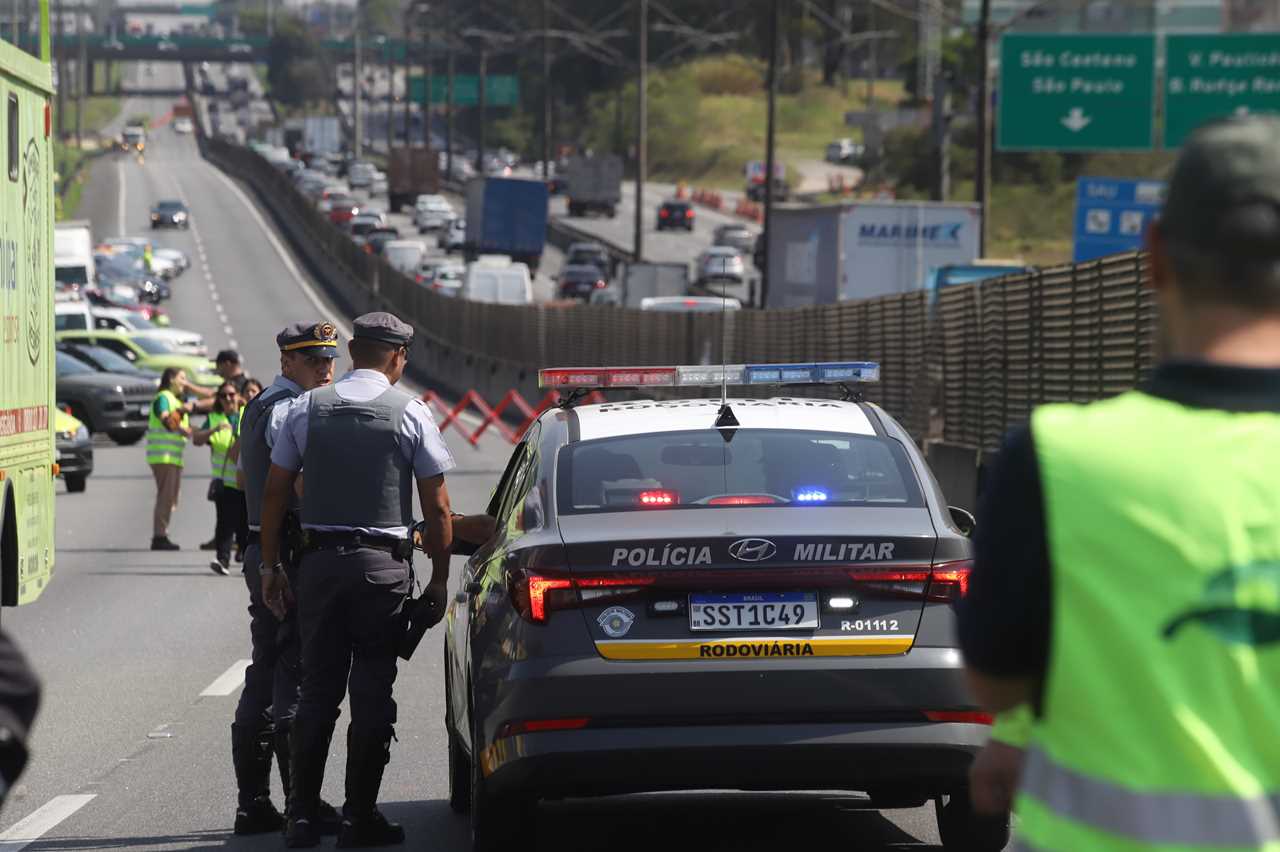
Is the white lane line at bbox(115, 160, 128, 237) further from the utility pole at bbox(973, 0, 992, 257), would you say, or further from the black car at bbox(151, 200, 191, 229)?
the utility pole at bbox(973, 0, 992, 257)

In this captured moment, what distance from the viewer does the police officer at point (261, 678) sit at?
804cm

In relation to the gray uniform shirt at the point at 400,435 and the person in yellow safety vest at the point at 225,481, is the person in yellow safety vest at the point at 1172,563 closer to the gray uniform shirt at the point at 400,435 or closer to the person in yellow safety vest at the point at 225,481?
the gray uniform shirt at the point at 400,435

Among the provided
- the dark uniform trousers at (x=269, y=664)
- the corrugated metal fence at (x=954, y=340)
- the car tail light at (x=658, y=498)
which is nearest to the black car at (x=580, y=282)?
the corrugated metal fence at (x=954, y=340)

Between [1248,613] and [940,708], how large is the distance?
417 cm

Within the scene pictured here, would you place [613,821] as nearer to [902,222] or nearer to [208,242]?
[902,222]

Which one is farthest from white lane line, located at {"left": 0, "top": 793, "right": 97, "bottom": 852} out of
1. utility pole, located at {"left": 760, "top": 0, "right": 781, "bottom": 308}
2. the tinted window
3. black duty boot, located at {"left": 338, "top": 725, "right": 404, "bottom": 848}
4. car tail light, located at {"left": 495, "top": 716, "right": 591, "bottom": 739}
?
utility pole, located at {"left": 760, "top": 0, "right": 781, "bottom": 308}

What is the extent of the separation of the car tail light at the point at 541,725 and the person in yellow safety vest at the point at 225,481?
35.9 feet

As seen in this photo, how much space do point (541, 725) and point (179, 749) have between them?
3826 millimetres

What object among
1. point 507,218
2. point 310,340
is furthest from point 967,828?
point 507,218

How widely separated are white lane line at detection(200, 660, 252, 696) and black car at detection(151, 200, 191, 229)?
10536 centimetres

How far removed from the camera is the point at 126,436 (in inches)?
1481

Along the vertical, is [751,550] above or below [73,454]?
above

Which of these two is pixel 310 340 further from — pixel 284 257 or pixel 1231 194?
pixel 284 257

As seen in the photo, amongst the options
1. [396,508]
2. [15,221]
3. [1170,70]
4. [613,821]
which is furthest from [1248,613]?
[1170,70]
